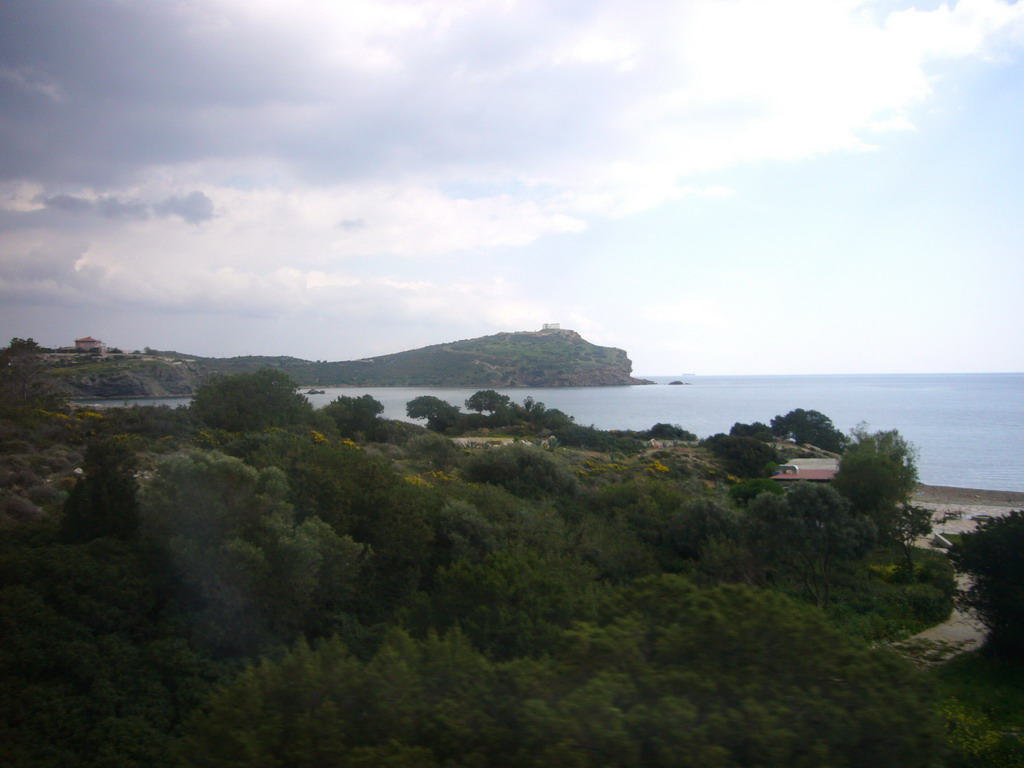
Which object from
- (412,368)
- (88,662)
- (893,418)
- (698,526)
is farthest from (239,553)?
(893,418)

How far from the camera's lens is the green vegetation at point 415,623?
4023mm

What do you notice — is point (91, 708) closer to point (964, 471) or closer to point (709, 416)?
point (964, 471)

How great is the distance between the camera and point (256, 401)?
87.9 ft

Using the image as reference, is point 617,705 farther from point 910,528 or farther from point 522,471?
point 910,528

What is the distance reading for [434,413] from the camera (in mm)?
49969

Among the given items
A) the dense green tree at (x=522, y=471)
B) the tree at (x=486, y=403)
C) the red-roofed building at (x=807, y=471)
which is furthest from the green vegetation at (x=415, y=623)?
the tree at (x=486, y=403)

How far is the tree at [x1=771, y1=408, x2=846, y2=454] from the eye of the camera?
180ft

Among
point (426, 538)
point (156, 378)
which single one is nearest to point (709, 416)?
point (156, 378)

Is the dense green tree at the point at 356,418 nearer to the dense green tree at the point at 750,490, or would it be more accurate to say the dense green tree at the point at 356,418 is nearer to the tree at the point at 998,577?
the dense green tree at the point at 750,490

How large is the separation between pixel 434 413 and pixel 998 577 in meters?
41.1

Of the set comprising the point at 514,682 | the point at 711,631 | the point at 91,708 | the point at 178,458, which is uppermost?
the point at 178,458

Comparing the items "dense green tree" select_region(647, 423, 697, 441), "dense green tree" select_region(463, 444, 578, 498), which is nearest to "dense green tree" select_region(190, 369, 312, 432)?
"dense green tree" select_region(463, 444, 578, 498)

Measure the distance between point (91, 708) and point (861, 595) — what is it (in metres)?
16.4

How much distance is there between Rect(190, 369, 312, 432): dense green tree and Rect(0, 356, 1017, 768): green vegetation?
695 cm
